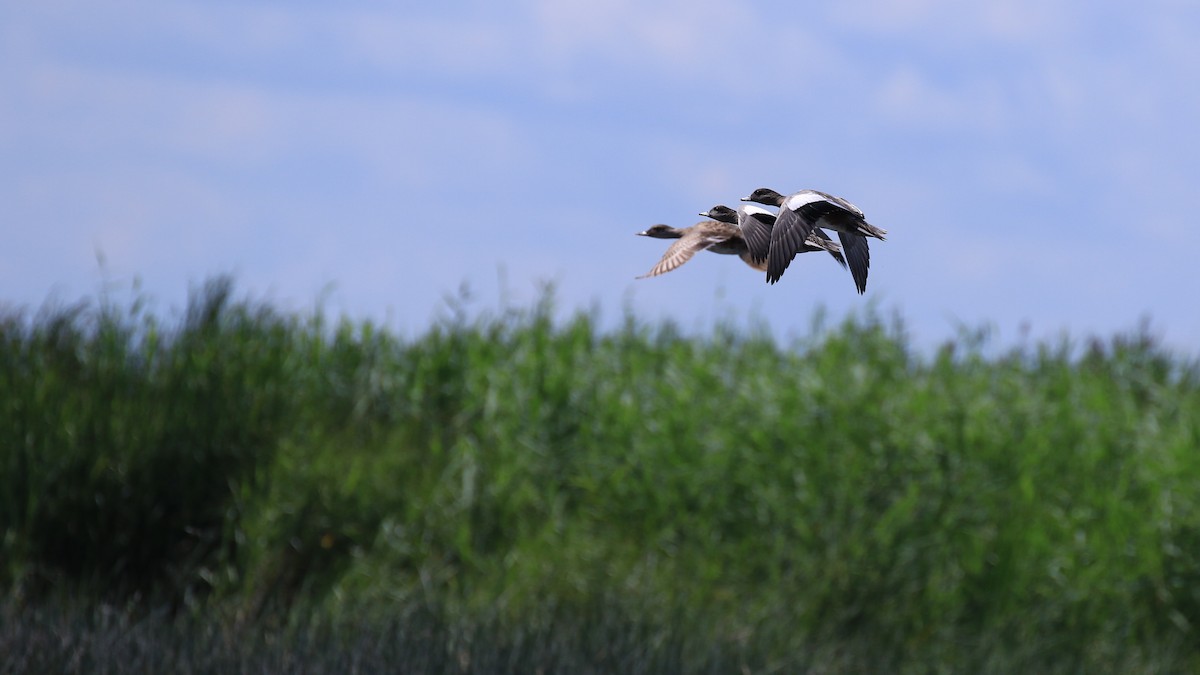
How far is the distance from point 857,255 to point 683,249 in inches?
8.8

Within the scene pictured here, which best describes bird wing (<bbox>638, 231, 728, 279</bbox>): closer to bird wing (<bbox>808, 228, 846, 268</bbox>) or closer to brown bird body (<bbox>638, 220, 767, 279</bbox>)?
brown bird body (<bbox>638, 220, 767, 279</bbox>)

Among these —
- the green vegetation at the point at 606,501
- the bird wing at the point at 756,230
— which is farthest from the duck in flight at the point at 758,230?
the green vegetation at the point at 606,501

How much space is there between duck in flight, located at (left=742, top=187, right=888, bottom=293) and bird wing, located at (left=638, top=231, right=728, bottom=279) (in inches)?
3.7

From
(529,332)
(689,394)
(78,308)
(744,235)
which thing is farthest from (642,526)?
(744,235)

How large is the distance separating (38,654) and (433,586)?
2195 millimetres

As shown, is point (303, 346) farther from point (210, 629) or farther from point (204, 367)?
point (210, 629)

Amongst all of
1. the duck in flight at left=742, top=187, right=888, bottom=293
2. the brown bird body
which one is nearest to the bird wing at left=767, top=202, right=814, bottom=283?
the duck in flight at left=742, top=187, right=888, bottom=293

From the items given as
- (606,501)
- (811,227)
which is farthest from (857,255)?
(606,501)

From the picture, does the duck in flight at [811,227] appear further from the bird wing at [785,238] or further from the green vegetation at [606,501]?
the green vegetation at [606,501]

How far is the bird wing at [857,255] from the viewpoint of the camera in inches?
41.6

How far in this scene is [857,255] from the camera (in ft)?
3.64

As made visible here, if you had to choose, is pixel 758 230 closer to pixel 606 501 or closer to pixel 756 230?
pixel 756 230

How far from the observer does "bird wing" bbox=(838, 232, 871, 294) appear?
1.06 metres

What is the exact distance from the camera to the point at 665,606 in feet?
20.4
